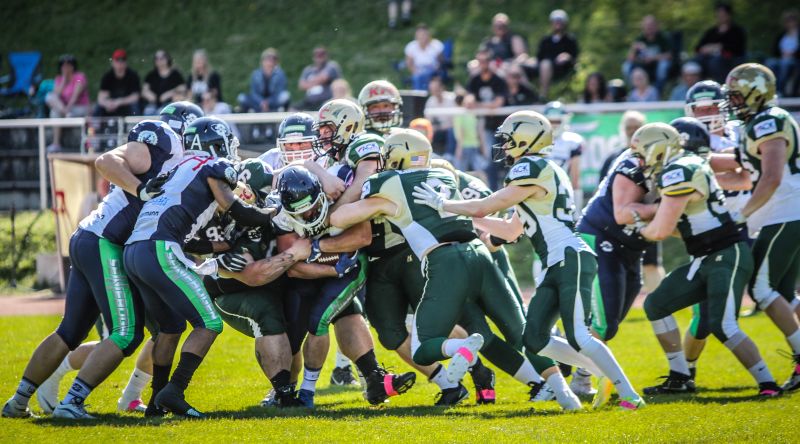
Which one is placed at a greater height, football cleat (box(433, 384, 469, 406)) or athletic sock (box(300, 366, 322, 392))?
athletic sock (box(300, 366, 322, 392))

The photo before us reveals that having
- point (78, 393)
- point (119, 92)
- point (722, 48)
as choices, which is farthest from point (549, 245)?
point (119, 92)

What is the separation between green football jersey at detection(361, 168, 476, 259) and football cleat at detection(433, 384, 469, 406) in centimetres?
105

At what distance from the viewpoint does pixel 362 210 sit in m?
6.81

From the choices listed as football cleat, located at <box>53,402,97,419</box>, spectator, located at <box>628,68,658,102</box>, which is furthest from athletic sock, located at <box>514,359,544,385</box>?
spectator, located at <box>628,68,658,102</box>

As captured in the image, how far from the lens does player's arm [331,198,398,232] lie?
6.80 metres

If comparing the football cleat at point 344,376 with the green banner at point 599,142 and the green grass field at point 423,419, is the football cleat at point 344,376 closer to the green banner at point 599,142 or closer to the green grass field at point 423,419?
the green grass field at point 423,419

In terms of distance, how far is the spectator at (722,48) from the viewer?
15.2 metres

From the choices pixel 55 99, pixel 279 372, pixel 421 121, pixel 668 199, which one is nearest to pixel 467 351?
pixel 279 372

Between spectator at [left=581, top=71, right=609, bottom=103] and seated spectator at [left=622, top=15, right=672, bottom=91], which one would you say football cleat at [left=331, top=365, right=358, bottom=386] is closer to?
spectator at [left=581, top=71, right=609, bottom=103]

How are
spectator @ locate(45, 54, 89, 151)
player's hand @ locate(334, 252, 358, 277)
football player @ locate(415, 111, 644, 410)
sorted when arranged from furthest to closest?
spectator @ locate(45, 54, 89, 151) → player's hand @ locate(334, 252, 358, 277) → football player @ locate(415, 111, 644, 410)

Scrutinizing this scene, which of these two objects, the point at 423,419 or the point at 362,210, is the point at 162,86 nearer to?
the point at 362,210

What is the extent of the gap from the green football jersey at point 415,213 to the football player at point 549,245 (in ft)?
0.23

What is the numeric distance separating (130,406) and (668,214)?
12.9 feet

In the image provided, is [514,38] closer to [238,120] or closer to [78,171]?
[238,120]
